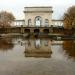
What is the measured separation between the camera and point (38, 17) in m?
67.6

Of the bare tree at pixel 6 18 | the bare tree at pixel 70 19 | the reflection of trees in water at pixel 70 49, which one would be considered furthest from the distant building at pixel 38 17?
the reflection of trees in water at pixel 70 49

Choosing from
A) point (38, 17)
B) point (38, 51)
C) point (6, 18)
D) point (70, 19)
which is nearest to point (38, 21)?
point (38, 17)

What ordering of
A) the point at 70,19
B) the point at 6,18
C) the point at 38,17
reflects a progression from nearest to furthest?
1. the point at 70,19
2. the point at 6,18
3. the point at 38,17

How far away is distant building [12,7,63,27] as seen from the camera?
215 ft

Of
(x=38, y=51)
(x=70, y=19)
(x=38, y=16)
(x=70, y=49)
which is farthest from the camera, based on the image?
(x=38, y=16)

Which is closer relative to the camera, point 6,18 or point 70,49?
point 70,49

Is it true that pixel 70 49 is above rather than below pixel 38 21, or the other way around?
below

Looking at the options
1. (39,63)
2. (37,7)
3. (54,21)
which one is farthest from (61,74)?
(54,21)

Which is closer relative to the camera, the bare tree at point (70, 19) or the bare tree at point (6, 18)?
the bare tree at point (70, 19)

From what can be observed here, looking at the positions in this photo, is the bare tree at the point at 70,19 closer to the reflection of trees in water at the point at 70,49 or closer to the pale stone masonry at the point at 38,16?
the pale stone masonry at the point at 38,16

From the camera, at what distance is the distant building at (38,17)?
215 ft

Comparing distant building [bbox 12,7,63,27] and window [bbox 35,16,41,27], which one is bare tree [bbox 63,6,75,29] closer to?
distant building [bbox 12,7,63,27]

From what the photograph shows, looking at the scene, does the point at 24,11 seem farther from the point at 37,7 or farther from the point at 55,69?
the point at 55,69

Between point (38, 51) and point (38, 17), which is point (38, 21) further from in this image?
point (38, 51)
